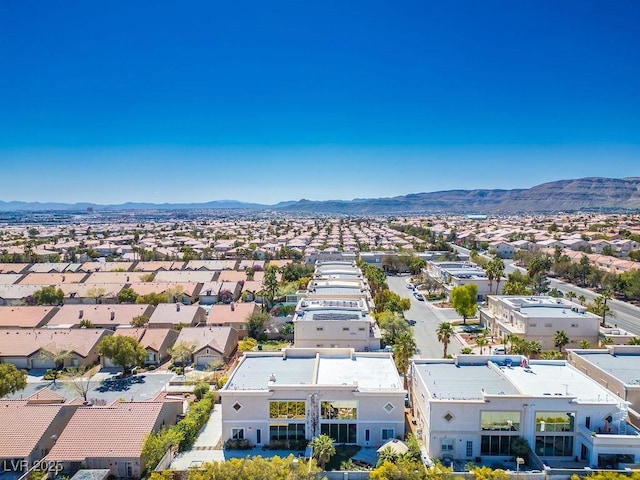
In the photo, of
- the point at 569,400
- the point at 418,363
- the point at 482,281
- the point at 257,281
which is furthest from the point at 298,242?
the point at 569,400

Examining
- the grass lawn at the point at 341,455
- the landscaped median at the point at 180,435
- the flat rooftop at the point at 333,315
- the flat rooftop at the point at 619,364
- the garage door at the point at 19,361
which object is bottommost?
the grass lawn at the point at 341,455

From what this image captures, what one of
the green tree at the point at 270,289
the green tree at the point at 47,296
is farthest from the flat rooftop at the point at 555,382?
the green tree at the point at 47,296

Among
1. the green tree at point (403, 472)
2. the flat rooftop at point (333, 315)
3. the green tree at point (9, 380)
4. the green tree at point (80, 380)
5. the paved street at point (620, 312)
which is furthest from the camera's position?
the paved street at point (620, 312)

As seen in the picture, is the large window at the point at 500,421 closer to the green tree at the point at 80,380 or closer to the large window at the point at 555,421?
the large window at the point at 555,421

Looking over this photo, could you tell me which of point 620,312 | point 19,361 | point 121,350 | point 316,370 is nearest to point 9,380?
point 121,350

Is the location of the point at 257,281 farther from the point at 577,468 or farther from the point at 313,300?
the point at 577,468

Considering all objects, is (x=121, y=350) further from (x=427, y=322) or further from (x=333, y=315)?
(x=427, y=322)

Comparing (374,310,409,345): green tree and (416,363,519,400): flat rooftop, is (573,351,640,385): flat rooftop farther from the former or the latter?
(374,310,409,345): green tree
